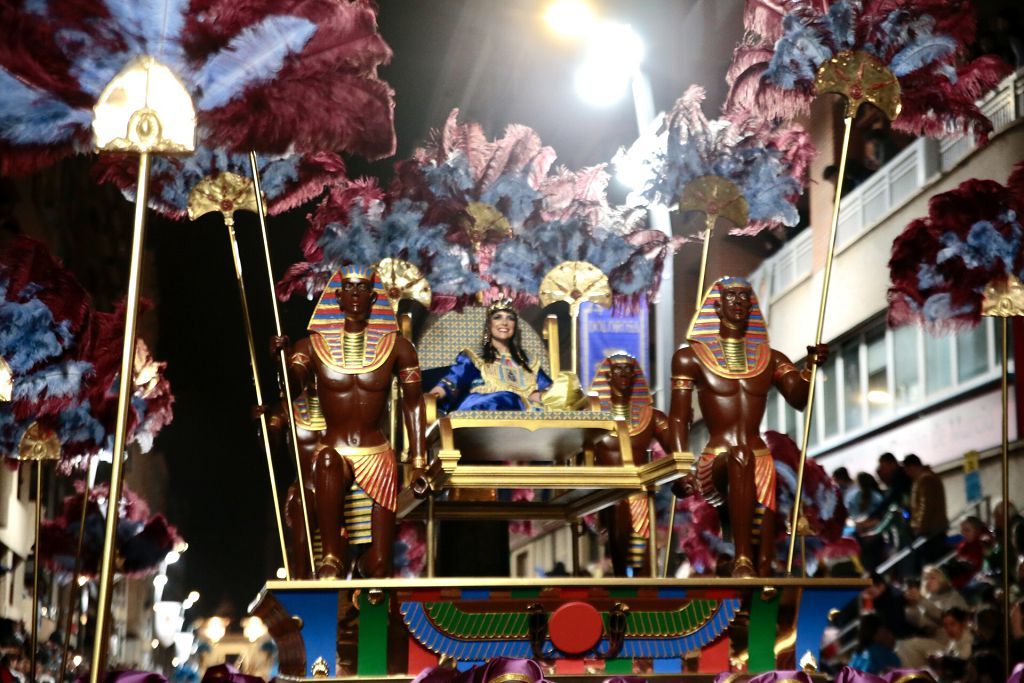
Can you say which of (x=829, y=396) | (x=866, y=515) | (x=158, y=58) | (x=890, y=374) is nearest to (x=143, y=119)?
(x=158, y=58)

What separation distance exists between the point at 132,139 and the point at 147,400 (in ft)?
15.2

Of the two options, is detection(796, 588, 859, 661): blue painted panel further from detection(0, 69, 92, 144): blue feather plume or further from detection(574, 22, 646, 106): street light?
detection(574, 22, 646, 106): street light

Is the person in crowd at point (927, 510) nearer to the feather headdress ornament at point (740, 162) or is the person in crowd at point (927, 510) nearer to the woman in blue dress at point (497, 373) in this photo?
the feather headdress ornament at point (740, 162)

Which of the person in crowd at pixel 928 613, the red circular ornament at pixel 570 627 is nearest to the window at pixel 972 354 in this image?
the person in crowd at pixel 928 613

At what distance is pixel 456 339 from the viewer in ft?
22.9

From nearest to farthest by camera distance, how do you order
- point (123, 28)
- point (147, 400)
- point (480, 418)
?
1. point (123, 28)
2. point (480, 418)
3. point (147, 400)

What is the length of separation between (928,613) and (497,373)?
11.1 feet

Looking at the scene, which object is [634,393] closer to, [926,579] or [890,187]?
[926,579]

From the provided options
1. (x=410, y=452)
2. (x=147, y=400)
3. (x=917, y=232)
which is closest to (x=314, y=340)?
(x=410, y=452)

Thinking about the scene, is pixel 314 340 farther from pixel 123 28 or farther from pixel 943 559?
pixel 943 559

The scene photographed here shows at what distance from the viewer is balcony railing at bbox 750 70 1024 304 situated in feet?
29.9

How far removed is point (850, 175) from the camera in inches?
449

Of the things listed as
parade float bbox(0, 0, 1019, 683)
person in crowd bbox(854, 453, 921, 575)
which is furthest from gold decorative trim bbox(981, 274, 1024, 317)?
person in crowd bbox(854, 453, 921, 575)

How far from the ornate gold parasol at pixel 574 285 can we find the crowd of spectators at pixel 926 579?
2.34 m
